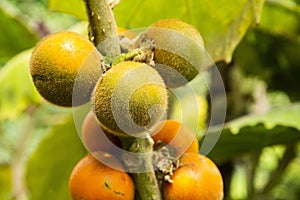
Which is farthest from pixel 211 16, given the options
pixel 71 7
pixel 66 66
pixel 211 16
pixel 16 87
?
pixel 16 87

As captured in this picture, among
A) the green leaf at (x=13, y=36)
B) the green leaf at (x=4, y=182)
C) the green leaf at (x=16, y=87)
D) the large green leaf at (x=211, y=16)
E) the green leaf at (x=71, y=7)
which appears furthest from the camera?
the green leaf at (x=4, y=182)

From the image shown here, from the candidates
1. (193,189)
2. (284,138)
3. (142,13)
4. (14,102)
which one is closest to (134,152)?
(193,189)

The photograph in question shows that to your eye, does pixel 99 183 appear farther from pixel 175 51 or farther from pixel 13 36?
pixel 13 36

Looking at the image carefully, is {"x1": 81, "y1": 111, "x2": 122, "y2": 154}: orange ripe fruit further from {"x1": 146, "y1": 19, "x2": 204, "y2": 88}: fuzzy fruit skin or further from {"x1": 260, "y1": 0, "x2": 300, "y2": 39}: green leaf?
{"x1": 260, "y1": 0, "x2": 300, "y2": 39}: green leaf

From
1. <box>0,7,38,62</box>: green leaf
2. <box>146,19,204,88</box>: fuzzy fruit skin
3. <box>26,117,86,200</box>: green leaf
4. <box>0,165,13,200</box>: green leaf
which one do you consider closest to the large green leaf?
<box>146,19,204,88</box>: fuzzy fruit skin

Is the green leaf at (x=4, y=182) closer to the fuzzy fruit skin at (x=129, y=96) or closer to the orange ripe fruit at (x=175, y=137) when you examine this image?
the orange ripe fruit at (x=175, y=137)

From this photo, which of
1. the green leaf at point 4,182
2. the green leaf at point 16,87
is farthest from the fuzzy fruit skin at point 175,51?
the green leaf at point 4,182

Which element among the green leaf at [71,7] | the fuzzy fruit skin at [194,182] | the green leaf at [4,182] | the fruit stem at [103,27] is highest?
the fruit stem at [103,27]
